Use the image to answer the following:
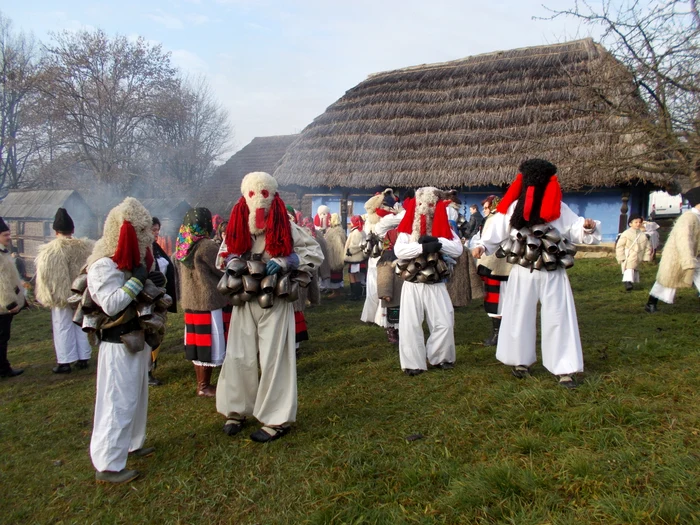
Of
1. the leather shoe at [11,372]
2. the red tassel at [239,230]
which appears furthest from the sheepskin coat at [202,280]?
the leather shoe at [11,372]

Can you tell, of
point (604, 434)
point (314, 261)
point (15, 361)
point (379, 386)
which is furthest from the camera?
point (15, 361)

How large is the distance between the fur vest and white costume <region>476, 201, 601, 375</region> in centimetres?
544

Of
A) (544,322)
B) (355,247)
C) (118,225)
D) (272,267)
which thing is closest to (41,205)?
(355,247)

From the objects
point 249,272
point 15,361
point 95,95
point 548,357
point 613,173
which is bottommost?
point 15,361

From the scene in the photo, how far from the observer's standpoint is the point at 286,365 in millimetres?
3834

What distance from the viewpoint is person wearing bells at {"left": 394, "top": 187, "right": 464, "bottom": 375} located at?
16.7 feet

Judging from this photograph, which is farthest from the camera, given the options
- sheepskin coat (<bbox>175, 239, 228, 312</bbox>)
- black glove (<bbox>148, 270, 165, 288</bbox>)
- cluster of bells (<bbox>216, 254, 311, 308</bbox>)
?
sheepskin coat (<bbox>175, 239, 228, 312</bbox>)

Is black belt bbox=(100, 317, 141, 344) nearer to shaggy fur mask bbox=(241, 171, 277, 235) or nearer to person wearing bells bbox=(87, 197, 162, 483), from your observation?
person wearing bells bbox=(87, 197, 162, 483)

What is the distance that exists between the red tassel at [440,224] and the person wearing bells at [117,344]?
2.85 meters

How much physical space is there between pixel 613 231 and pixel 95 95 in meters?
19.3

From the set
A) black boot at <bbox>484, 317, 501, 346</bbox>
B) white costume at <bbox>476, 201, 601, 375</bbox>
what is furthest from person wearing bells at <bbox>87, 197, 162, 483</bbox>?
black boot at <bbox>484, 317, 501, 346</bbox>

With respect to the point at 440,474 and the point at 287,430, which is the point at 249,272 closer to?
the point at 287,430

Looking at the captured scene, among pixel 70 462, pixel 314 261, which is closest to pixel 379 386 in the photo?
pixel 314 261

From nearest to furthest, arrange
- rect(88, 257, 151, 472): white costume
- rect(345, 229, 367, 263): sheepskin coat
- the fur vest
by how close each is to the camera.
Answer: rect(88, 257, 151, 472): white costume
the fur vest
rect(345, 229, 367, 263): sheepskin coat
